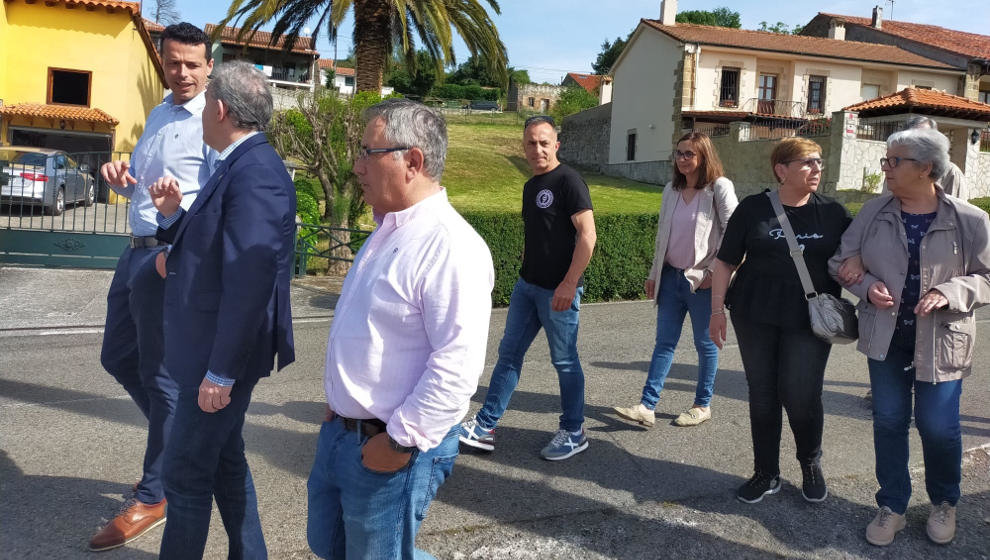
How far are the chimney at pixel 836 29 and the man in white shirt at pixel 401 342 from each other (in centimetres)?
Answer: 4526

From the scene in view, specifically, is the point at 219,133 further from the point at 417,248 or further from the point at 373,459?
the point at 373,459

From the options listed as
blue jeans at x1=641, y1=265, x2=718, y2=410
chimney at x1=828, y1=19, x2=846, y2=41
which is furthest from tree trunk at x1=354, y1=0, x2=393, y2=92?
chimney at x1=828, y1=19, x2=846, y2=41

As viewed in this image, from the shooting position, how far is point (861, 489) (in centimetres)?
377

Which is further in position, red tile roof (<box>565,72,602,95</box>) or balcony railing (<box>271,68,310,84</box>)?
red tile roof (<box>565,72,602,95</box>)

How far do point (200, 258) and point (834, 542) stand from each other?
2787 mm

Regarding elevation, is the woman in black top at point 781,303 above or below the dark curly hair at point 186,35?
below

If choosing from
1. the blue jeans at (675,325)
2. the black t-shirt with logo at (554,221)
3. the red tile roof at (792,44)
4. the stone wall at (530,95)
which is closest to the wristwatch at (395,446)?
the black t-shirt with logo at (554,221)

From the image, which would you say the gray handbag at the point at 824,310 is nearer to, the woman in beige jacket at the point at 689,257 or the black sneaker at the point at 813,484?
the black sneaker at the point at 813,484

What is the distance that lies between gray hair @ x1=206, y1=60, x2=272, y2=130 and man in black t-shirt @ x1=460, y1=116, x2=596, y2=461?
1.68 metres

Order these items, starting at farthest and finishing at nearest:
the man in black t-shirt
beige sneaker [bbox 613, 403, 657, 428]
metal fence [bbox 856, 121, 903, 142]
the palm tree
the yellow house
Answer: metal fence [bbox 856, 121, 903, 142] → the yellow house → the palm tree → beige sneaker [bbox 613, 403, 657, 428] → the man in black t-shirt

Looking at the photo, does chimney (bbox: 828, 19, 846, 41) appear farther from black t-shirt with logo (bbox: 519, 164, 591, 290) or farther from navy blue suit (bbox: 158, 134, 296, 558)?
navy blue suit (bbox: 158, 134, 296, 558)

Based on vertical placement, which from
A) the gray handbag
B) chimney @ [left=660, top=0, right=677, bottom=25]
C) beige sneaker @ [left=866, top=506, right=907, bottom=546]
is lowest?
beige sneaker @ [left=866, top=506, right=907, bottom=546]

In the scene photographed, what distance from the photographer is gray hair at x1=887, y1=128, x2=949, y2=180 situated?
3.11 metres

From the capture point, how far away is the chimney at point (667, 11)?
118ft
